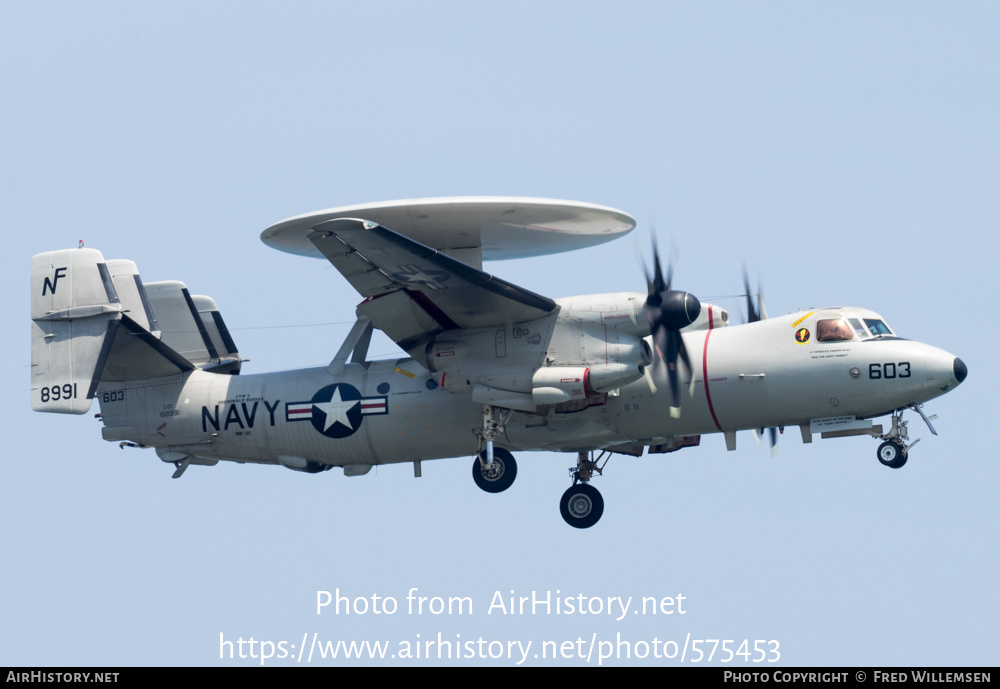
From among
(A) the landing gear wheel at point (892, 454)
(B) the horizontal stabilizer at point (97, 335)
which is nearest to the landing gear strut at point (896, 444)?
(A) the landing gear wheel at point (892, 454)

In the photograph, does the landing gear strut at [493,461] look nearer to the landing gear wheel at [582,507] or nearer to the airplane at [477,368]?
the airplane at [477,368]

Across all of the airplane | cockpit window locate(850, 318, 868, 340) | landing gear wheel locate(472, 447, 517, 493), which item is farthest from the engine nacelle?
cockpit window locate(850, 318, 868, 340)

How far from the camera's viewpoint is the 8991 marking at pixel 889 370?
2450 cm

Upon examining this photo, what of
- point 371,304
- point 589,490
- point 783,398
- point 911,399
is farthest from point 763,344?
point 371,304

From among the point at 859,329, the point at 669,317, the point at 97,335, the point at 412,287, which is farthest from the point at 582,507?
the point at 97,335

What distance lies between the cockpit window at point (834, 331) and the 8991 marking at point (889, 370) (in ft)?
2.28

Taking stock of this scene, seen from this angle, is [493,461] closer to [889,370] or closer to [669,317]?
[669,317]

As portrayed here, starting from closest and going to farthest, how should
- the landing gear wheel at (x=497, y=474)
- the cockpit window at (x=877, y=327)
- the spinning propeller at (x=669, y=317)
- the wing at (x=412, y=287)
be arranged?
1. the wing at (x=412, y=287)
2. the spinning propeller at (x=669, y=317)
3. the cockpit window at (x=877, y=327)
4. the landing gear wheel at (x=497, y=474)

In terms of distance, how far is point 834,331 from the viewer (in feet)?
81.8

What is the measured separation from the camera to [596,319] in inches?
979

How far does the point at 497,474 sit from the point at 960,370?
27.5ft

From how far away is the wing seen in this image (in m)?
23.7

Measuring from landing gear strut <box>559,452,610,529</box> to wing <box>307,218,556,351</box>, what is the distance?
3.98 m

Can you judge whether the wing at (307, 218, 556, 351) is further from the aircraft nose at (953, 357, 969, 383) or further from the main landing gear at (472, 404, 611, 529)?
the aircraft nose at (953, 357, 969, 383)
